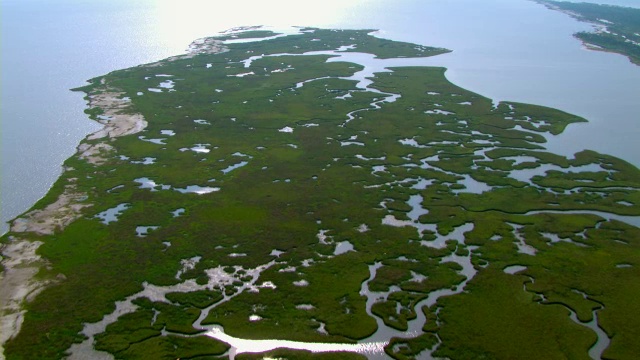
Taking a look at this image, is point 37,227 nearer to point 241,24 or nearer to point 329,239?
point 329,239

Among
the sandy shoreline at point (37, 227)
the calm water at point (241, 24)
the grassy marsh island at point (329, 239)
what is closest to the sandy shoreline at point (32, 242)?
the sandy shoreline at point (37, 227)

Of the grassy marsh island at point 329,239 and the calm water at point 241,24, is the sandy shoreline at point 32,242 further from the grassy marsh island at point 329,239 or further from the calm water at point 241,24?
the calm water at point 241,24

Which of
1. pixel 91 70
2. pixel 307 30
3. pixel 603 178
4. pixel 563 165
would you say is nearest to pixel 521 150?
pixel 563 165

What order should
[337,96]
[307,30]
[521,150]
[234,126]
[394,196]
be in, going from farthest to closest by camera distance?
[307,30] → [337,96] → [234,126] → [521,150] → [394,196]

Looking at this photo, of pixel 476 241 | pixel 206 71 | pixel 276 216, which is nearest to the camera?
pixel 476 241

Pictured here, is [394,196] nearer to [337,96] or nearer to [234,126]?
[234,126]

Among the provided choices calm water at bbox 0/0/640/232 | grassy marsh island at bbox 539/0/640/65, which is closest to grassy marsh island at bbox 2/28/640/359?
calm water at bbox 0/0/640/232
